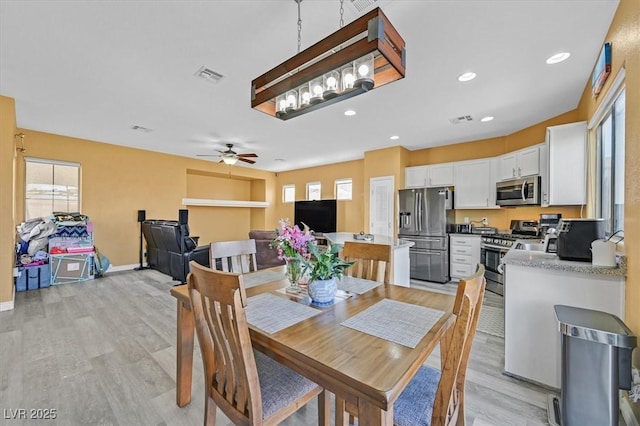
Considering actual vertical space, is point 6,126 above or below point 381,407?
above

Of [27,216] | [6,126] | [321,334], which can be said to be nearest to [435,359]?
[321,334]

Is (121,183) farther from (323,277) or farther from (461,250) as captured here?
(461,250)

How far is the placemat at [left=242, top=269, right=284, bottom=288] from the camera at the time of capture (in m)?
1.85

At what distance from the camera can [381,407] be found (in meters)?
0.73

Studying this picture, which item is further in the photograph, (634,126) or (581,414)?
(634,126)

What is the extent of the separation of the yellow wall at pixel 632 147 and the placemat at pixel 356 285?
1.44 m

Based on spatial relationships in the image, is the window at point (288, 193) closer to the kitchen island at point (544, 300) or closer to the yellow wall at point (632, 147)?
the kitchen island at point (544, 300)

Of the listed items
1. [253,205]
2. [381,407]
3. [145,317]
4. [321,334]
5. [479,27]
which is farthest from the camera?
[253,205]

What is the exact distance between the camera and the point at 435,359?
Result: 2309 millimetres

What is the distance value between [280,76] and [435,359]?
258 cm

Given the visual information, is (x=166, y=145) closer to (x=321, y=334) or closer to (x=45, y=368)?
(x=45, y=368)

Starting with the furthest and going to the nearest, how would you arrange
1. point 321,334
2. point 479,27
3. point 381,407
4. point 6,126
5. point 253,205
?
point 253,205 < point 6,126 < point 479,27 < point 321,334 < point 381,407

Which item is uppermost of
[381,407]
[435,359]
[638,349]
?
[381,407]


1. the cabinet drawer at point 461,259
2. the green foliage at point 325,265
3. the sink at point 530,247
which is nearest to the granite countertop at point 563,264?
the sink at point 530,247
